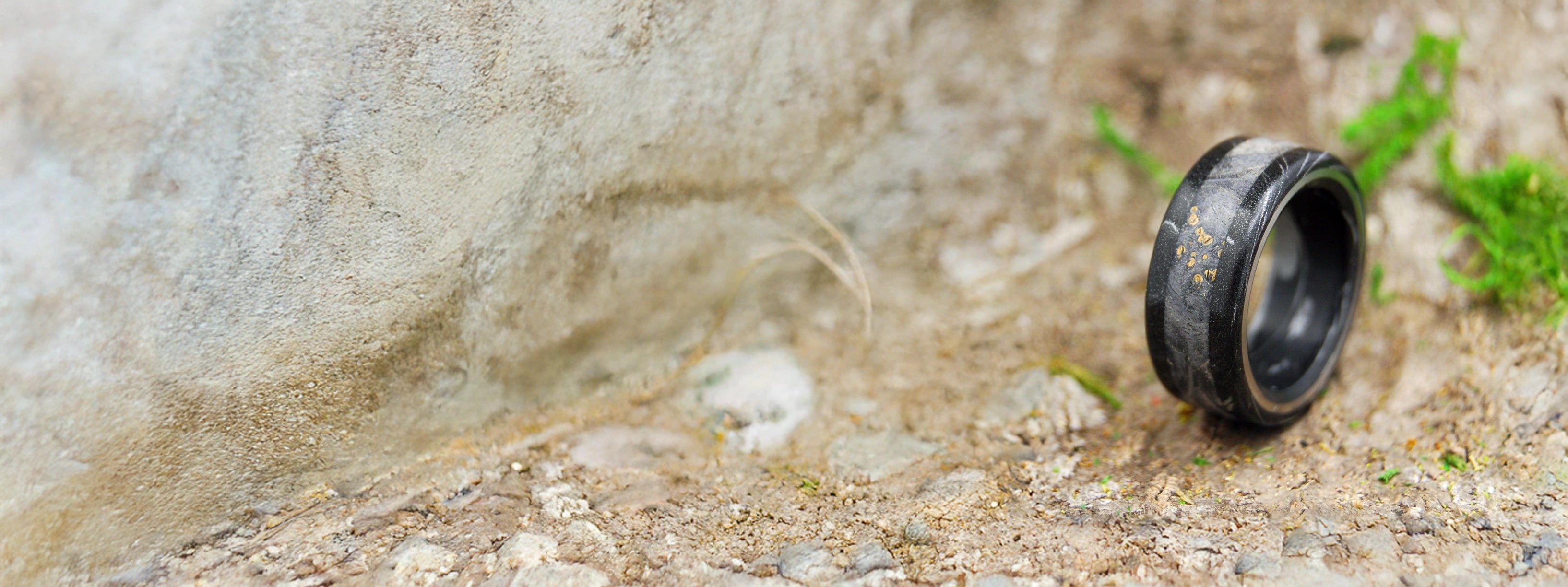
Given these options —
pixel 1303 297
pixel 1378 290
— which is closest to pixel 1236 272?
pixel 1303 297

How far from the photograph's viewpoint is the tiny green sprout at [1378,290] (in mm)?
3078

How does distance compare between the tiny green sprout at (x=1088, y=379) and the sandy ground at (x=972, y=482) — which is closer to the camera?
the sandy ground at (x=972, y=482)

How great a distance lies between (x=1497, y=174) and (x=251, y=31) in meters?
3.49

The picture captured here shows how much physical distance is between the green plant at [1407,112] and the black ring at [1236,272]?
530 mm

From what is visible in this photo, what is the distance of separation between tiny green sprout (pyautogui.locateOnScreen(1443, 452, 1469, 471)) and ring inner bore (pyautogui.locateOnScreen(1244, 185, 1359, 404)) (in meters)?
0.39

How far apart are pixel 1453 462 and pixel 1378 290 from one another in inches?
35.2

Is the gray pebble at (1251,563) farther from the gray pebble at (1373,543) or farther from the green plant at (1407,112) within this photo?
the green plant at (1407,112)

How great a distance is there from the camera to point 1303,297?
9.85ft

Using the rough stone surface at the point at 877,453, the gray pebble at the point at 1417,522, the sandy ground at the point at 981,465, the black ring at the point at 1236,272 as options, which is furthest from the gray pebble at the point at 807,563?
the gray pebble at the point at 1417,522

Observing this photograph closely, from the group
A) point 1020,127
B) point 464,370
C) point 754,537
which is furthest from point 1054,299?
point 464,370

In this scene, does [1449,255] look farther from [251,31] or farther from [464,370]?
[251,31]

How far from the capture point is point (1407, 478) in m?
2.35

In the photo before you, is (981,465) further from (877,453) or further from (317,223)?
(317,223)

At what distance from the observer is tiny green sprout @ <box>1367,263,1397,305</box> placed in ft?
10.1
